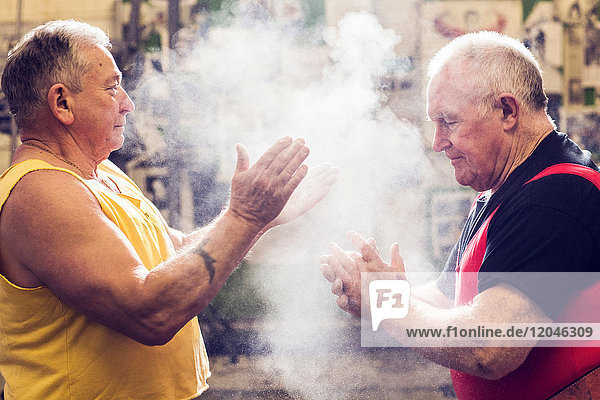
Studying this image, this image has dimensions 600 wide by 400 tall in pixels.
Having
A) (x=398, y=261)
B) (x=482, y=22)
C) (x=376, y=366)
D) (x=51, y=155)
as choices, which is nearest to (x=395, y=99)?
(x=482, y=22)

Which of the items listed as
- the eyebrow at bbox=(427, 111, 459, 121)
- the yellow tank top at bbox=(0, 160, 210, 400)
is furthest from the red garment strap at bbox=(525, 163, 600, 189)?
the yellow tank top at bbox=(0, 160, 210, 400)

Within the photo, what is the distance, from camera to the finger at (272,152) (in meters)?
1.91

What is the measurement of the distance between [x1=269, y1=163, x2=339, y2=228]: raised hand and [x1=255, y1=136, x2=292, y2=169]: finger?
63 centimetres

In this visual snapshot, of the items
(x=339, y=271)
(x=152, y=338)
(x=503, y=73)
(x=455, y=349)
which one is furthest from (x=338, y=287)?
(x=503, y=73)

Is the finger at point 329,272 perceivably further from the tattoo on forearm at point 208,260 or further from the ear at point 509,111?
the ear at point 509,111

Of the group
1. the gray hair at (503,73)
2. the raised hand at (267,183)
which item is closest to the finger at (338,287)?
the raised hand at (267,183)

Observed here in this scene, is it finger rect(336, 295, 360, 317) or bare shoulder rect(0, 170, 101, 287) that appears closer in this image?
bare shoulder rect(0, 170, 101, 287)

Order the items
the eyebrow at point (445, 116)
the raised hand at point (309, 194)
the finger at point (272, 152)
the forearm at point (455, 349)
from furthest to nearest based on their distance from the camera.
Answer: the raised hand at point (309, 194) < the eyebrow at point (445, 116) < the finger at point (272, 152) < the forearm at point (455, 349)

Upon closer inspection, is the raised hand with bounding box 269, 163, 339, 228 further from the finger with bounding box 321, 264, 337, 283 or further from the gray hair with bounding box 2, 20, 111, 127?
the gray hair with bounding box 2, 20, 111, 127

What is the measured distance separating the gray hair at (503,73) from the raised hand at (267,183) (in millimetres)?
785

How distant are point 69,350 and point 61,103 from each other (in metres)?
0.90

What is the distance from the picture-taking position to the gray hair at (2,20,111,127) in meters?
1.94

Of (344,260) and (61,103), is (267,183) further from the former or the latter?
(61,103)

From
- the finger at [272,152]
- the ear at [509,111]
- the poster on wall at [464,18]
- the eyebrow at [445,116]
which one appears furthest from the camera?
the poster on wall at [464,18]
